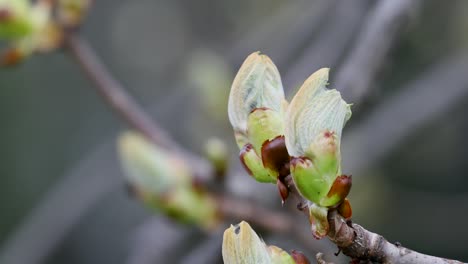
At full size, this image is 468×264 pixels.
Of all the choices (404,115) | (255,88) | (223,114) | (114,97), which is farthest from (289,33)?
(255,88)

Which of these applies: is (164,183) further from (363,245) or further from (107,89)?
(363,245)

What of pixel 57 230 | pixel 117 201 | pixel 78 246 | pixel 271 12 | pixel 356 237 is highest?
pixel 271 12

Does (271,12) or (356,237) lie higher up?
(271,12)

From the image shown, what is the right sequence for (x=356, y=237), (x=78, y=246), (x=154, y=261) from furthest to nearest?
(x=78, y=246) → (x=154, y=261) → (x=356, y=237)

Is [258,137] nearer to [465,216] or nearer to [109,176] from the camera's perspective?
[109,176]

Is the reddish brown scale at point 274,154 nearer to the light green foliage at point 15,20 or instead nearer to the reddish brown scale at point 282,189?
the reddish brown scale at point 282,189

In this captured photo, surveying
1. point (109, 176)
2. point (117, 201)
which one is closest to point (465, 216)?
point (109, 176)

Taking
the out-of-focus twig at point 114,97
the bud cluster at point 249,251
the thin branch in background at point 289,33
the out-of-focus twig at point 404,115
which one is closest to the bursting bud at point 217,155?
the out-of-focus twig at point 114,97

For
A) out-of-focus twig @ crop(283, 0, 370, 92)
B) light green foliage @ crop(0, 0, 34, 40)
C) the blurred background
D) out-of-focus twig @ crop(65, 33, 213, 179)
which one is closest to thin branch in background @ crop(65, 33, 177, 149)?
out-of-focus twig @ crop(65, 33, 213, 179)
